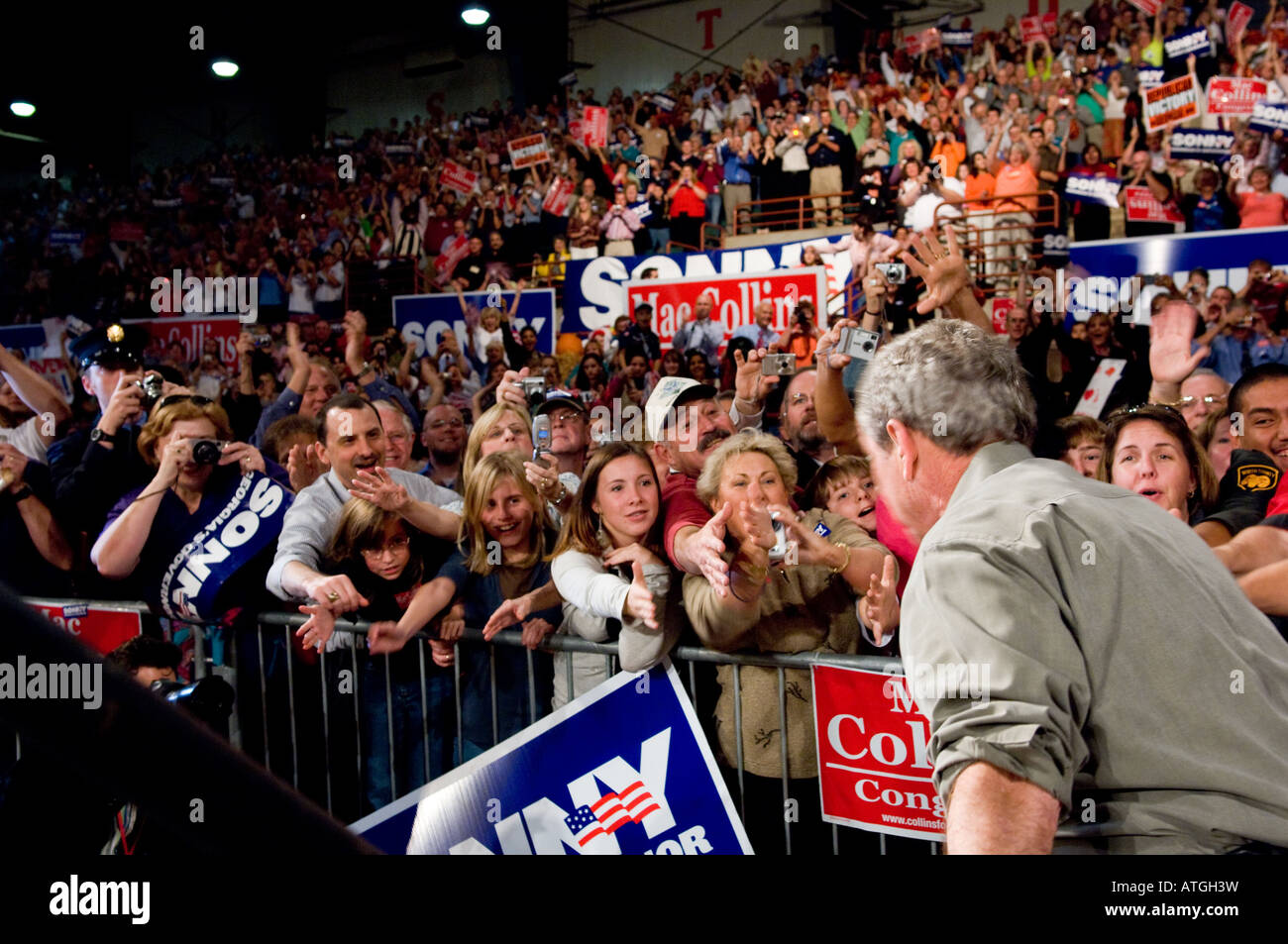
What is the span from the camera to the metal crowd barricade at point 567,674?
3414 mm

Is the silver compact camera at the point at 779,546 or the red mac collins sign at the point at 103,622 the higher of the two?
the silver compact camera at the point at 779,546

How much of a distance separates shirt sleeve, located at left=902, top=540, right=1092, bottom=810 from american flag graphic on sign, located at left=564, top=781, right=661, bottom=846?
1947 millimetres

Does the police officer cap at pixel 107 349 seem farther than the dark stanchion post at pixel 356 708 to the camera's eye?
Yes

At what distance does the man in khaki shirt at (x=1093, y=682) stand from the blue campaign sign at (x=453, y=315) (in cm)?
1118

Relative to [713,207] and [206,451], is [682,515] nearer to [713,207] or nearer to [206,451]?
[206,451]

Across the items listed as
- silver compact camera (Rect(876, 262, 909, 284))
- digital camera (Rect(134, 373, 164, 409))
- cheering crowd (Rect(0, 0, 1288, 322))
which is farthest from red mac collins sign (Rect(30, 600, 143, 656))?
cheering crowd (Rect(0, 0, 1288, 322))

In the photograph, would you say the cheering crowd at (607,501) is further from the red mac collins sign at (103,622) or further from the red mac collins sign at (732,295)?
the red mac collins sign at (732,295)

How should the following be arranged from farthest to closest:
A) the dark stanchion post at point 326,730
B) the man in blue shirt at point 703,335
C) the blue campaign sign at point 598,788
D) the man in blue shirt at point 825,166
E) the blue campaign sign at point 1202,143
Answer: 1. the man in blue shirt at point 825,166
2. the man in blue shirt at point 703,335
3. the blue campaign sign at point 1202,143
4. the dark stanchion post at point 326,730
5. the blue campaign sign at point 598,788

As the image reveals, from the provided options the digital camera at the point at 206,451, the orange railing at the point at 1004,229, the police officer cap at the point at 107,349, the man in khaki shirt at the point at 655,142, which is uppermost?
the man in khaki shirt at the point at 655,142

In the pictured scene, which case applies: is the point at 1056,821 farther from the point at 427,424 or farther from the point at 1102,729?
the point at 427,424

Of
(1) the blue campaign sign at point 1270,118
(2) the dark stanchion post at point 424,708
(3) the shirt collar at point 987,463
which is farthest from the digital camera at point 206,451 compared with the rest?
(1) the blue campaign sign at point 1270,118

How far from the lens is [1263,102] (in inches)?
462

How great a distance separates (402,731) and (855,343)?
220 cm

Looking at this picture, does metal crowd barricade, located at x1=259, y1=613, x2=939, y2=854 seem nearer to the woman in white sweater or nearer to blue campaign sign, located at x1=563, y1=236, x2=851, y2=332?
the woman in white sweater
